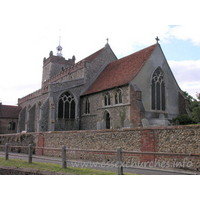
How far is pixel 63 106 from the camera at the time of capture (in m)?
23.2

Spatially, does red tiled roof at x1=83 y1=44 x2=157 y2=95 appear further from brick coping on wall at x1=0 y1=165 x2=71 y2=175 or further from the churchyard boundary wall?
brick coping on wall at x1=0 y1=165 x2=71 y2=175

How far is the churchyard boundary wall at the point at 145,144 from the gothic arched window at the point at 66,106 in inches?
346

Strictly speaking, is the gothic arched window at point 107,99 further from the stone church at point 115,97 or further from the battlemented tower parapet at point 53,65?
the battlemented tower parapet at point 53,65

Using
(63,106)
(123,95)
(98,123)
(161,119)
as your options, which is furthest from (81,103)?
(161,119)

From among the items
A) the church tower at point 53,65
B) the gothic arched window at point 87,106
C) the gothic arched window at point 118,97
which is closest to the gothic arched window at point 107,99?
the gothic arched window at point 118,97

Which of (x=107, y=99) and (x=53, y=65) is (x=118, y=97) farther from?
(x=53, y=65)

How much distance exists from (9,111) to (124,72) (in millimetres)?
24118

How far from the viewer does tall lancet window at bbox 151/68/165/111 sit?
1928cm

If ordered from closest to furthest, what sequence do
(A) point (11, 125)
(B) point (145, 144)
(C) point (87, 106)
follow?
(B) point (145, 144) → (C) point (87, 106) → (A) point (11, 125)

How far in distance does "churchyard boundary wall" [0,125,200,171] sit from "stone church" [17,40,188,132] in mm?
4299

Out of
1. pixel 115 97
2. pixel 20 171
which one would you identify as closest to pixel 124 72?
pixel 115 97

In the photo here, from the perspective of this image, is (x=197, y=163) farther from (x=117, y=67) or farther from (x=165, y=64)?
(x=117, y=67)

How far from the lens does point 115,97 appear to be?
64.2 ft

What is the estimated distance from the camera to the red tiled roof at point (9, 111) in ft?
114
